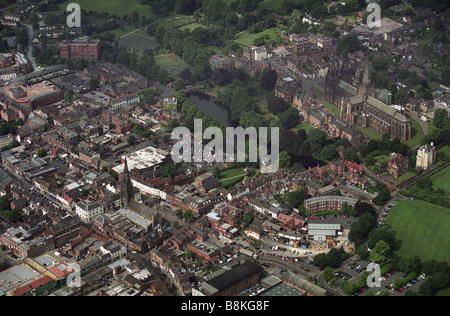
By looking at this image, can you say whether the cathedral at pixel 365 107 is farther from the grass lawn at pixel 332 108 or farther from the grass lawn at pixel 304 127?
the grass lawn at pixel 304 127

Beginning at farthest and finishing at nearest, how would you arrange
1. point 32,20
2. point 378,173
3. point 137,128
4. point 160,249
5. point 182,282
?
point 32,20
point 137,128
point 378,173
point 160,249
point 182,282

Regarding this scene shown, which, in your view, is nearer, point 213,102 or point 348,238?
point 348,238

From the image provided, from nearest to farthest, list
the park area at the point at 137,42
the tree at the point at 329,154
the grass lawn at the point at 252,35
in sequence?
1. the tree at the point at 329,154
2. the park area at the point at 137,42
3. the grass lawn at the point at 252,35

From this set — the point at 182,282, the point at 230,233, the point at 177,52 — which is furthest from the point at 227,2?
the point at 182,282

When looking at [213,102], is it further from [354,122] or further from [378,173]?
[378,173]

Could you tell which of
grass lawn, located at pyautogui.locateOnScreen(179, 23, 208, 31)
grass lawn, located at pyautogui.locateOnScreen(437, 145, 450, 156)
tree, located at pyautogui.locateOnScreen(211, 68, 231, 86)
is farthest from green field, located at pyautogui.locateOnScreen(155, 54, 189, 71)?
grass lawn, located at pyautogui.locateOnScreen(437, 145, 450, 156)

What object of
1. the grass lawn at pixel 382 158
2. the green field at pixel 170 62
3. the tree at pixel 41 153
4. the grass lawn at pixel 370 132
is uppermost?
the green field at pixel 170 62

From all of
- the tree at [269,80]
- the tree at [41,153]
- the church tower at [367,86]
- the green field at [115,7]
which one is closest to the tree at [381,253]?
the church tower at [367,86]

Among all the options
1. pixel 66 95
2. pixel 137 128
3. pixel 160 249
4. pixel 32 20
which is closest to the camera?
pixel 160 249

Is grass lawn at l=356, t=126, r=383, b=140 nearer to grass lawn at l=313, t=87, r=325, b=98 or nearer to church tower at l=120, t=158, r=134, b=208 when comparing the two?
grass lawn at l=313, t=87, r=325, b=98
